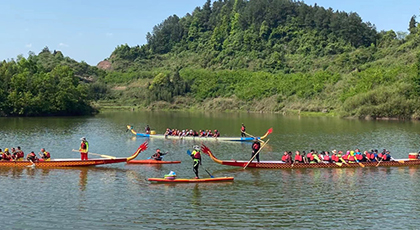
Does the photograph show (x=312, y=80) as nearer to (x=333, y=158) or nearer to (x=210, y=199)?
(x=333, y=158)

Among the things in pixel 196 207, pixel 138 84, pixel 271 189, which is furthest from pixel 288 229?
pixel 138 84

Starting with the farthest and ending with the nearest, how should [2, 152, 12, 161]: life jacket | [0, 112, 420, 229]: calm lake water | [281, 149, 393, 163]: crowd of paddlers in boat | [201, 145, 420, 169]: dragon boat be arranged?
[281, 149, 393, 163]: crowd of paddlers in boat, [201, 145, 420, 169]: dragon boat, [2, 152, 12, 161]: life jacket, [0, 112, 420, 229]: calm lake water

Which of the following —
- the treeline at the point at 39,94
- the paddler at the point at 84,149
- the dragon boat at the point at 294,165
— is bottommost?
the dragon boat at the point at 294,165

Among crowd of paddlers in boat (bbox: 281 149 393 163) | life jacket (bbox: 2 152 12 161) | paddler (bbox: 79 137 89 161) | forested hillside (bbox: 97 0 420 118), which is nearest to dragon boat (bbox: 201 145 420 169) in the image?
crowd of paddlers in boat (bbox: 281 149 393 163)

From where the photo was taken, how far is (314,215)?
2211 cm

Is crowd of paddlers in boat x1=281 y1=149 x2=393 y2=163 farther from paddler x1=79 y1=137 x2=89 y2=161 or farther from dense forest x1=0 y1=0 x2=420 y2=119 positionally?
dense forest x1=0 y1=0 x2=420 y2=119

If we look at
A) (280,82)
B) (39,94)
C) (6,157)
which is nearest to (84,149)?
(6,157)

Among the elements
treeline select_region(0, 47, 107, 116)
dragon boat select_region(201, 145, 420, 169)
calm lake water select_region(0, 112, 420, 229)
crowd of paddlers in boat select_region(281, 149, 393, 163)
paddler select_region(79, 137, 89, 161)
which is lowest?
calm lake water select_region(0, 112, 420, 229)

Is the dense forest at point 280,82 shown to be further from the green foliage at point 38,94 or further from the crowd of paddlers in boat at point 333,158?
the crowd of paddlers in boat at point 333,158

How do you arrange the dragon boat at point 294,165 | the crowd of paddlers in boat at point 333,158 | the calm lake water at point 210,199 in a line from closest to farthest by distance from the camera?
the calm lake water at point 210,199, the dragon boat at point 294,165, the crowd of paddlers in boat at point 333,158

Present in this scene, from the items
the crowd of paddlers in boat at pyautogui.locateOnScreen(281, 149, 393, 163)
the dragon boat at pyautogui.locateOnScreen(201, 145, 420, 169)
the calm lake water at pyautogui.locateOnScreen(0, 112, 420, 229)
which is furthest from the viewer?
the crowd of paddlers in boat at pyautogui.locateOnScreen(281, 149, 393, 163)

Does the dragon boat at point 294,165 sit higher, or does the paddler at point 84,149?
the paddler at point 84,149

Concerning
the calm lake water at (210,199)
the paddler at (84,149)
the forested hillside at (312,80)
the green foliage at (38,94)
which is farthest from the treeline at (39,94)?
the paddler at (84,149)

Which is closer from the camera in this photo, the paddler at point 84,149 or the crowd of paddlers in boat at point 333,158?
the paddler at point 84,149
